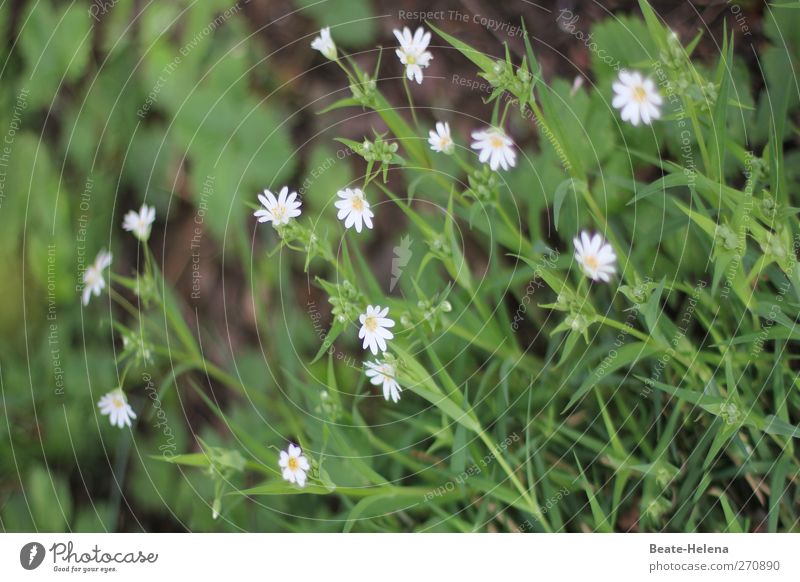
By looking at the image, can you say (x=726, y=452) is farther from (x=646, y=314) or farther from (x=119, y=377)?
(x=119, y=377)

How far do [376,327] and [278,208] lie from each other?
97 mm

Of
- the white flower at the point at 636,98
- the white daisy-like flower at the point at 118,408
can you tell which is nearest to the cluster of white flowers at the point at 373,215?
the white flower at the point at 636,98

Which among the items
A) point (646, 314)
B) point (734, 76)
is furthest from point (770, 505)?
point (734, 76)

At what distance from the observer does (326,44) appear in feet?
1.37

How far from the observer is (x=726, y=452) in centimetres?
40

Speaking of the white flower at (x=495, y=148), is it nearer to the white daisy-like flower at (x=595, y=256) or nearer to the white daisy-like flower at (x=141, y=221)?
the white daisy-like flower at (x=595, y=256)

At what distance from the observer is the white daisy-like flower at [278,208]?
16.2 inches

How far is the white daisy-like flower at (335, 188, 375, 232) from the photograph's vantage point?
0.41 metres

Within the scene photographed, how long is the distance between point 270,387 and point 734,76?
13.5 inches

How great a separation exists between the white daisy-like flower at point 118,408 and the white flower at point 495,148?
0.29m
